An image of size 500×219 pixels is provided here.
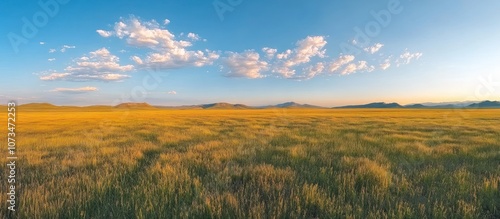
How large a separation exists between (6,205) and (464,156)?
1280cm

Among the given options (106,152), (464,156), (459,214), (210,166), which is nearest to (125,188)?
(210,166)

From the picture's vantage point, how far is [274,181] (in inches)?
217

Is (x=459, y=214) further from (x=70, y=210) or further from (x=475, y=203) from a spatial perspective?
(x=70, y=210)

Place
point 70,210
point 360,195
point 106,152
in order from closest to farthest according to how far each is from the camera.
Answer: point 70,210 → point 360,195 → point 106,152

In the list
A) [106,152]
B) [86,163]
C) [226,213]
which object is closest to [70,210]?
[226,213]

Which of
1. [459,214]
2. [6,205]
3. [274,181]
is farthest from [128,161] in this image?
[459,214]

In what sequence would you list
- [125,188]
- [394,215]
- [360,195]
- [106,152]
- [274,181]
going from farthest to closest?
[106,152] → [274,181] → [125,188] → [360,195] → [394,215]

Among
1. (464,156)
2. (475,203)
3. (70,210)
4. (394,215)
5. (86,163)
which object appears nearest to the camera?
(394,215)

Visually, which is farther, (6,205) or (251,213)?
(6,205)

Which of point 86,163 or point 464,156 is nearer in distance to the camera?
point 86,163

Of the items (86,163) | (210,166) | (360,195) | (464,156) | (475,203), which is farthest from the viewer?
(464,156)

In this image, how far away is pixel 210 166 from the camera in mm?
6961

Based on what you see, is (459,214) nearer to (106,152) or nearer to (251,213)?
(251,213)

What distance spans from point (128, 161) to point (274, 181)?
4751 millimetres
